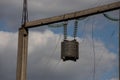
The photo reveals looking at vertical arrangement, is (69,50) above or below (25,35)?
below

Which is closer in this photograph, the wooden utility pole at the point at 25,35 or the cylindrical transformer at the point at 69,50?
the cylindrical transformer at the point at 69,50

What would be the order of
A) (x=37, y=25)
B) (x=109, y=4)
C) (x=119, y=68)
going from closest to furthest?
1. (x=119, y=68)
2. (x=109, y=4)
3. (x=37, y=25)

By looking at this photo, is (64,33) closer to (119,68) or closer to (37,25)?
(37,25)

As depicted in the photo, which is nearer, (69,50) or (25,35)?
(69,50)

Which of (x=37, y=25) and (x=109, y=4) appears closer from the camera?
(x=109, y=4)

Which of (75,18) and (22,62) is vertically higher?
(75,18)

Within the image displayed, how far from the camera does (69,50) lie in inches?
782

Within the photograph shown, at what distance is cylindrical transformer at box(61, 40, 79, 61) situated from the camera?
19.7 m

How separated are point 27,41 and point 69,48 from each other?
2420mm

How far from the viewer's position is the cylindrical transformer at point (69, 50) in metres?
19.7

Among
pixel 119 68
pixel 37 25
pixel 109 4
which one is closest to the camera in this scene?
pixel 119 68

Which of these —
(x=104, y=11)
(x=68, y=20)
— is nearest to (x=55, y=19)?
A: (x=68, y=20)

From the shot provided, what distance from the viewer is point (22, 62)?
2153cm

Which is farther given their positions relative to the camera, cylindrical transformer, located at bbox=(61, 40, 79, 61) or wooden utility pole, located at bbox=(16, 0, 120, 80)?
wooden utility pole, located at bbox=(16, 0, 120, 80)
